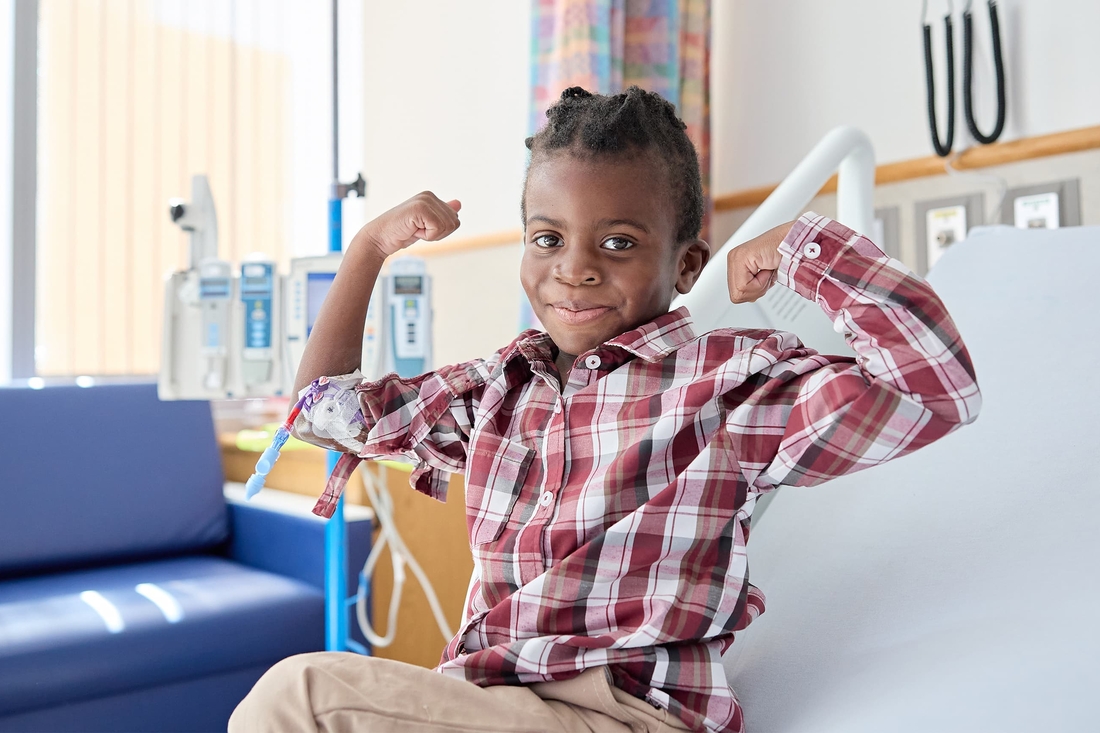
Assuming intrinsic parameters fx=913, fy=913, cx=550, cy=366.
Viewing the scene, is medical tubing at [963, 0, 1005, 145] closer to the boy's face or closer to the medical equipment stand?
the boy's face

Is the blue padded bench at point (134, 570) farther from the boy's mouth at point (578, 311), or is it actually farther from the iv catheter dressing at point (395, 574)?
the boy's mouth at point (578, 311)

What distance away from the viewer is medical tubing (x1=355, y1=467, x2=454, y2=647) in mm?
2047

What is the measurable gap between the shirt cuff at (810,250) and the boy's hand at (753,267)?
0.05ft

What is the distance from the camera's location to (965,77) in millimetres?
1683

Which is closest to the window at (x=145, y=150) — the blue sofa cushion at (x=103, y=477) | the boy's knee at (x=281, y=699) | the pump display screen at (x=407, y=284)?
the blue sofa cushion at (x=103, y=477)

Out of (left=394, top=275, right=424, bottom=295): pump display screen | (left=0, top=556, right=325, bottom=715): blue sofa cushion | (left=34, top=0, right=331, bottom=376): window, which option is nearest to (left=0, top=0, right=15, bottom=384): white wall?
(left=34, top=0, right=331, bottom=376): window

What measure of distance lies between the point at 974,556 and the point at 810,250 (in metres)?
0.38

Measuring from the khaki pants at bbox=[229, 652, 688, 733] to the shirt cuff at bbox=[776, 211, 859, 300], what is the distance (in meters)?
0.38

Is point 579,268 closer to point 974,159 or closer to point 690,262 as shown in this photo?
point 690,262

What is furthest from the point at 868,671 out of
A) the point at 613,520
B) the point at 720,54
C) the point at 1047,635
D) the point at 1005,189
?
the point at 720,54

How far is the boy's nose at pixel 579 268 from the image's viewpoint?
90 cm

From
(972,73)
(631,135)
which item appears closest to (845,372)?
(631,135)

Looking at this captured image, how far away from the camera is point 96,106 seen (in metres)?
2.88

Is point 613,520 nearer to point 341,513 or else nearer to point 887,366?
point 887,366
